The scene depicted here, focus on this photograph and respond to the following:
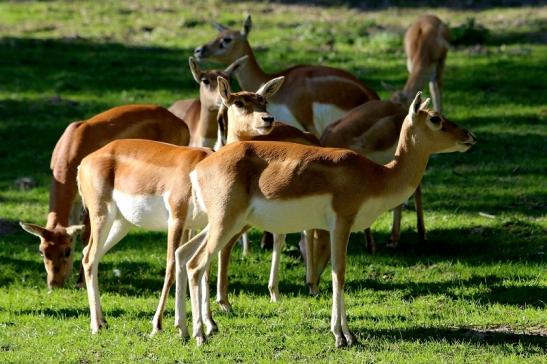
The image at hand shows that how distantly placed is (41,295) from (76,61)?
9.96m

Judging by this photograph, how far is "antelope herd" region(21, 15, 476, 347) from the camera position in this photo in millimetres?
7746

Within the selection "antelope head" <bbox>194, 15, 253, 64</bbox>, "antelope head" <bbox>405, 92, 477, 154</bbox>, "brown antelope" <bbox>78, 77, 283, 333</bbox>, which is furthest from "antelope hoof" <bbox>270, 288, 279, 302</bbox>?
"antelope head" <bbox>194, 15, 253, 64</bbox>

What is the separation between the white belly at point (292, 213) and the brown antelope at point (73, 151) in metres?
2.85

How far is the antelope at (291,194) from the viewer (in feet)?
25.3

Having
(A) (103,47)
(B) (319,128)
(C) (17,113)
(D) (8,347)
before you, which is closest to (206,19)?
(A) (103,47)

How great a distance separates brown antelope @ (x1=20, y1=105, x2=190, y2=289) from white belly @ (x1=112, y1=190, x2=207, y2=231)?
1829 millimetres

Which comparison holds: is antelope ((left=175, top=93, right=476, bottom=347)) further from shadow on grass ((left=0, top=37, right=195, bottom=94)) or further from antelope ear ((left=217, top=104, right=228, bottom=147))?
shadow on grass ((left=0, top=37, right=195, bottom=94))

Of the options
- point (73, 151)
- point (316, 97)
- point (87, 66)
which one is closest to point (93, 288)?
point (73, 151)

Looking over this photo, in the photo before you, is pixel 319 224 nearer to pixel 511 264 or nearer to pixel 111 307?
pixel 111 307

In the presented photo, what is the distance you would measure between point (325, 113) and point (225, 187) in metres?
5.36

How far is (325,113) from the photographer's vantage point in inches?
510

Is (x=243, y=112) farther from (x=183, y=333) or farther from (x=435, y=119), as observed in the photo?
(x=183, y=333)

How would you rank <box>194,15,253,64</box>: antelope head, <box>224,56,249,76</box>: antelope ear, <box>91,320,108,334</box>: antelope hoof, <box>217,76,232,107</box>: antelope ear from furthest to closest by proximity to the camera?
<box>194,15,253,64</box>: antelope head < <box>224,56,249,76</box>: antelope ear < <box>217,76,232,107</box>: antelope ear < <box>91,320,108,334</box>: antelope hoof

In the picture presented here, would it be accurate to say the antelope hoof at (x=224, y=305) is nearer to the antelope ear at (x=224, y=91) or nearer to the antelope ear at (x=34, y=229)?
the antelope ear at (x=224, y=91)
